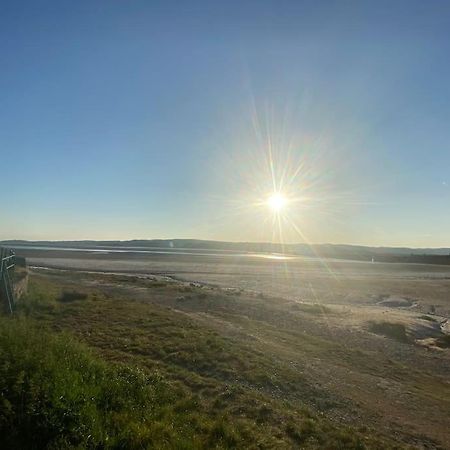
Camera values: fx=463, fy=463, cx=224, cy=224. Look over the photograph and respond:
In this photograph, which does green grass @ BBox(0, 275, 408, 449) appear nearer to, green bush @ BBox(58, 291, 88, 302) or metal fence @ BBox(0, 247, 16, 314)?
metal fence @ BBox(0, 247, 16, 314)

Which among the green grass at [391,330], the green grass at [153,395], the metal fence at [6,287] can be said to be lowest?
the green grass at [391,330]

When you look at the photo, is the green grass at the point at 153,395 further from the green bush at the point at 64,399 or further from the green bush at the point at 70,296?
the green bush at the point at 70,296

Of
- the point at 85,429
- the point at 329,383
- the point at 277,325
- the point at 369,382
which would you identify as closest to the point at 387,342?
the point at 277,325

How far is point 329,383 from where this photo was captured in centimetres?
1259

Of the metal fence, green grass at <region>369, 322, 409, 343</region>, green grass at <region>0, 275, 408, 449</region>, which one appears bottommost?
green grass at <region>369, 322, 409, 343</region>

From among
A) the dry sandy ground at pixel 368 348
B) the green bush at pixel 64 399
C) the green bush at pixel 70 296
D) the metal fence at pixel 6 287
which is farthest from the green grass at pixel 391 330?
the metal fence at pixel 6 287

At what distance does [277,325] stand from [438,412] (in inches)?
400

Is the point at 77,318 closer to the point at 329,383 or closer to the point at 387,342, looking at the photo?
the point at 329,383

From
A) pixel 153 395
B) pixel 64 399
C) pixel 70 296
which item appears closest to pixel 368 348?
pixel 153 395

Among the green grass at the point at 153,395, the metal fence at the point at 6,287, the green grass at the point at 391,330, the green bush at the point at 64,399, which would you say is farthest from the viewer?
the green grass at the point at 391,330

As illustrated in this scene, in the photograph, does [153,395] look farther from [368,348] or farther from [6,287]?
[368,348]

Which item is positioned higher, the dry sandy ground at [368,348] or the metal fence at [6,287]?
the metal fence at [6,287]

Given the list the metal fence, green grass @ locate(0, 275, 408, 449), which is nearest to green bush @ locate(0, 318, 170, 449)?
green grass @ locate(0, 275, 408, 449)

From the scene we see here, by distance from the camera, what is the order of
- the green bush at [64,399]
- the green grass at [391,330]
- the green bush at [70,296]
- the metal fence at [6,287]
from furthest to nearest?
the green grass at [391,330], the green bush at [70,296], the metal fence at [6,287], the green bush at [64,399]
